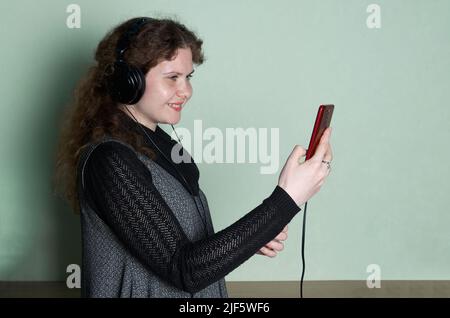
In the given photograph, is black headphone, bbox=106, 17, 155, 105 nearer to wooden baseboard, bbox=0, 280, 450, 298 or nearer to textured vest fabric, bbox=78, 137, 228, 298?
textured vest fabric, bbox=78, 137, 228, 298

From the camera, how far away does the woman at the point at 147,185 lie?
827 mm

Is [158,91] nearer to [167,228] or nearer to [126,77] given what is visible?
[126,77]

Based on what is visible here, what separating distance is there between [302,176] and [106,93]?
1.44ft

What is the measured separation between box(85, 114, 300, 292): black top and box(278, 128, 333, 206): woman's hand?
13mm

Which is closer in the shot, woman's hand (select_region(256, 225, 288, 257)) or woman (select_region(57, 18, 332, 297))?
woman (select_region(57, 18, 332, 297))

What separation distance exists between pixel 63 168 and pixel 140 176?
1.05ft

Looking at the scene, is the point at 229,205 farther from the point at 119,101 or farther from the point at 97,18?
the point at 119,101

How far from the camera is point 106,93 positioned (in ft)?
3.54

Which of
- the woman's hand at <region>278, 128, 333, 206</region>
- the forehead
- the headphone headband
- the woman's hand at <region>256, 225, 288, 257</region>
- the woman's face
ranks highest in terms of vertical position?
the headphone headband

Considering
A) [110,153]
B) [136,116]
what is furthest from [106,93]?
[110,153]

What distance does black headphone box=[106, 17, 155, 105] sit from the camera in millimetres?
957

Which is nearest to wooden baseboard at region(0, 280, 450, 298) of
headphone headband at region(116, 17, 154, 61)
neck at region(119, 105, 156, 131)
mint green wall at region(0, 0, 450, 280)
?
mint green wall at region(0, 0, 450, 280)

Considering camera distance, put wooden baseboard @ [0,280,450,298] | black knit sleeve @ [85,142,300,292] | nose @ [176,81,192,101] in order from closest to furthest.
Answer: black knit sleeve @ [85,142,300,292]
nose @ [176,81,192,101]
wooden baseboard @ [0,280,450,298]

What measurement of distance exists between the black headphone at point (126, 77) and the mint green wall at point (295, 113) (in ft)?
3.49
